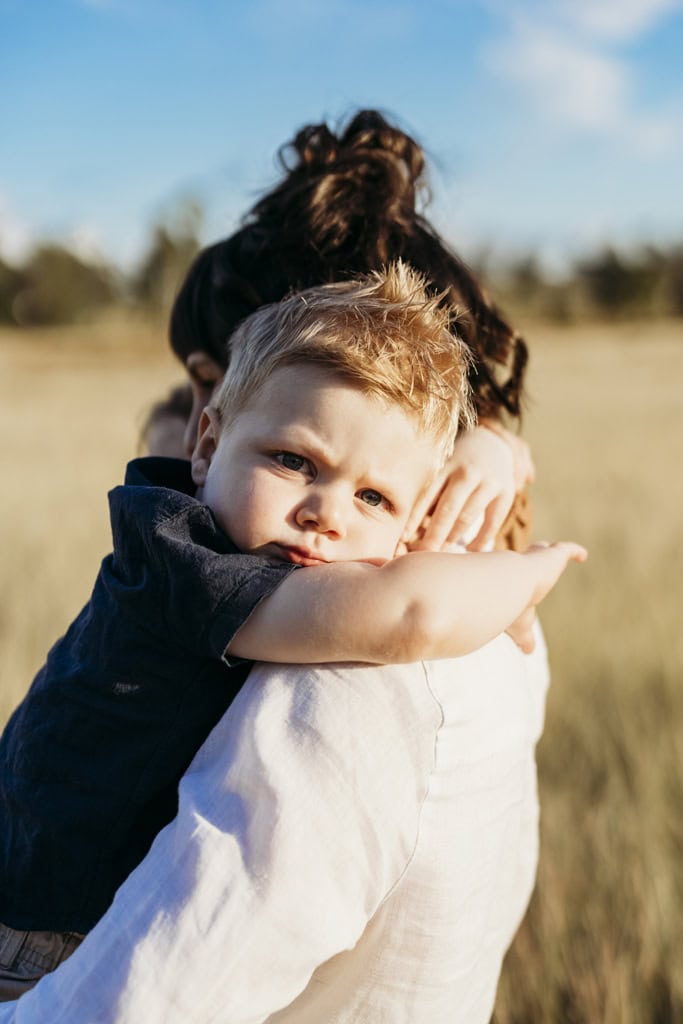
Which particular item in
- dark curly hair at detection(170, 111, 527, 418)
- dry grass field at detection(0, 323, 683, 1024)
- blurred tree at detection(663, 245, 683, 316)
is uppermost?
blurred tree at detection(663, 245, 683, 316)

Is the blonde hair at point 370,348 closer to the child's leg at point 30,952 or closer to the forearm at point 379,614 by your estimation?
the forearm at point 379,614

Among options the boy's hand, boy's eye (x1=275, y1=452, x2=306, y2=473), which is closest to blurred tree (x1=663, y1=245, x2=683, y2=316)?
the boy's hand

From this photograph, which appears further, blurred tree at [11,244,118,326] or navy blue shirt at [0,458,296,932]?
blurred tree at [11,244,118,326]

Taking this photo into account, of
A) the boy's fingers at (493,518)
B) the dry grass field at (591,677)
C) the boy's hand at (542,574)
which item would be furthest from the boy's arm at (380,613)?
the dry grass field at (591,677)

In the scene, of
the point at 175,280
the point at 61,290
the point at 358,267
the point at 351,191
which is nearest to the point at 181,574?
the point at 358,267

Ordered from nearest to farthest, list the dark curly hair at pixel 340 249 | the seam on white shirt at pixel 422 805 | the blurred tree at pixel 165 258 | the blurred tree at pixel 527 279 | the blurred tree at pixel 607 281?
the seam on white shirt at pixel 422 805
the dark curly hair at pixel 340 249
the blurred tree at pixel 165 258
the blurred tree at pixel 527 279
the blurred tree at pixel 607 281

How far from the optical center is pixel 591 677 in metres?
4.07

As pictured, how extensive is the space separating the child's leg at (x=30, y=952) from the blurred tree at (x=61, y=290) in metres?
32.2

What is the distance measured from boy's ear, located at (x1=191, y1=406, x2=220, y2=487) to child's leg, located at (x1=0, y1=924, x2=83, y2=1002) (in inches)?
22.9

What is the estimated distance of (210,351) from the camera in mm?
1792

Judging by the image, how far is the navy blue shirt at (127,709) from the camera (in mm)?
1124

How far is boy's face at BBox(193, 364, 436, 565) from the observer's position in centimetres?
122

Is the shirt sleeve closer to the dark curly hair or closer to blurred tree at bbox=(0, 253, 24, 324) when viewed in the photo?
the dark curly hair

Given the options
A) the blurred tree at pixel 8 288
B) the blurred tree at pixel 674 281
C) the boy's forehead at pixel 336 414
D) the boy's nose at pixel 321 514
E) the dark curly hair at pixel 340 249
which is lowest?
the boy's nose at pixel 321 514
